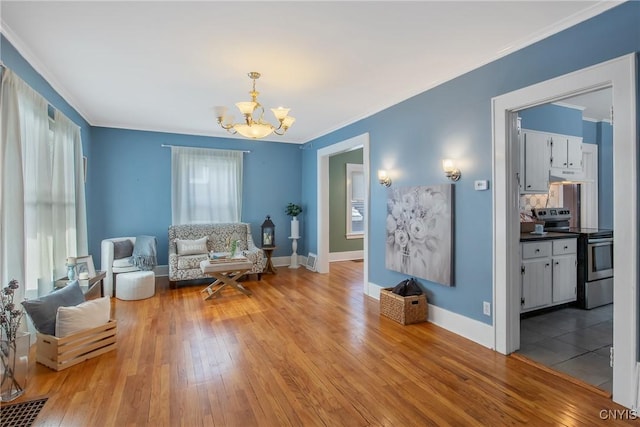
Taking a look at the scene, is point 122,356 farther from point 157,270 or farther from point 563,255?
point 563,255

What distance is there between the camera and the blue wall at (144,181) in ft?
18.5

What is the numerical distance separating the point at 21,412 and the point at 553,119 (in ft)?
19.4

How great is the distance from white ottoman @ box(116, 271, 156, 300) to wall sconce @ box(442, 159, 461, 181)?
167 inches

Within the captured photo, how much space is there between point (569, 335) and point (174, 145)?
640cm

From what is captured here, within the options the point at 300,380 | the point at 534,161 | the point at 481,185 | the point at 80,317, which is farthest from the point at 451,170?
the point at 80,317

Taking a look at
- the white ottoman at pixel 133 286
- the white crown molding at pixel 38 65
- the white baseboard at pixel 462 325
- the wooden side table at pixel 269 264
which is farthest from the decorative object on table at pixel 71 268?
the white baseboard at pixel 462 325

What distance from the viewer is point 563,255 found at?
384 cm

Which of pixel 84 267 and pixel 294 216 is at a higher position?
pixel 294 216

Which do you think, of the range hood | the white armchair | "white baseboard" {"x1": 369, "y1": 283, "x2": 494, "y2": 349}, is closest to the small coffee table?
the white armchair

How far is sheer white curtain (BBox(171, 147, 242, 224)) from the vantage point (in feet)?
19.6

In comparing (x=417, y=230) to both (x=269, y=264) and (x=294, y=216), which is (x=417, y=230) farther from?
(x=294, y=216)

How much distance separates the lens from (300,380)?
245 centimetres

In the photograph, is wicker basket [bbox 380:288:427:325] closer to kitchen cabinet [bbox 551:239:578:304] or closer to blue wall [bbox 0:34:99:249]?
kitchen cabinet [bbox 551:239:578:304]

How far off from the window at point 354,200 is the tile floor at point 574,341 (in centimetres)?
443
